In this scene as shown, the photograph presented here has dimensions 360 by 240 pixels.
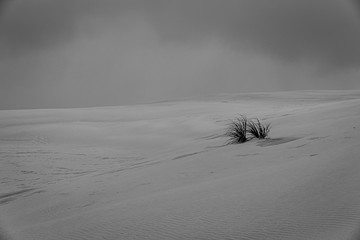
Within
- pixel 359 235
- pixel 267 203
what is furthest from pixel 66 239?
pixel 359 235

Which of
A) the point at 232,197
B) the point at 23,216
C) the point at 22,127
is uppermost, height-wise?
the point at 22,127

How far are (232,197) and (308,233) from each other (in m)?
0.86

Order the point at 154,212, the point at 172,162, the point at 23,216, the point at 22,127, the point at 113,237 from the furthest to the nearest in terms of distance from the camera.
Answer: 1. the point at 22,127
2. the point at 172,162
3. the point at 23,216
4. the point at 154,212
5. the point at 113,237

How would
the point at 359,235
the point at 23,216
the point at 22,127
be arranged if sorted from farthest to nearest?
the point at 22,127 → the point at 23,216 → the point at 359,235

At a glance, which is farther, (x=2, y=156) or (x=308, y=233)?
(x=2, y=156)

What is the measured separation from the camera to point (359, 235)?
1867mm

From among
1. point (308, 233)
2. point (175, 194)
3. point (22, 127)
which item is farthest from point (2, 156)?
point (308, 233)

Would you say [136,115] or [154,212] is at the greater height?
[136,115]

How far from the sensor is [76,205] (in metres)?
3.51

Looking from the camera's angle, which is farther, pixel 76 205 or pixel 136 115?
pixel 136 115

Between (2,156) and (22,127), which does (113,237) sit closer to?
(2,156)

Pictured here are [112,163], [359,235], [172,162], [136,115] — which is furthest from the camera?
[136,115]

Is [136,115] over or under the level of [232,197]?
over

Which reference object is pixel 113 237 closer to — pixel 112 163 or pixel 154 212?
pixel 154 212
